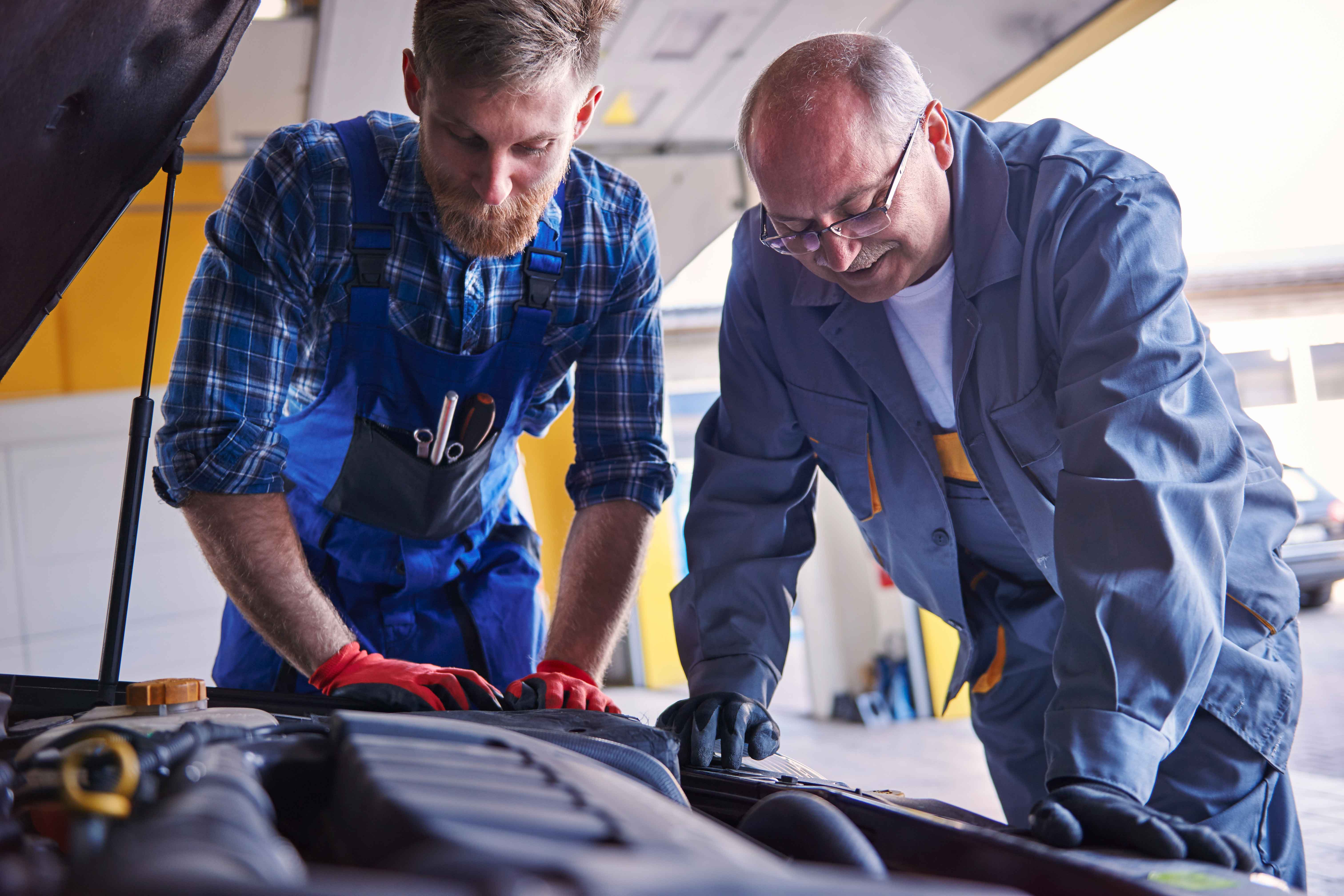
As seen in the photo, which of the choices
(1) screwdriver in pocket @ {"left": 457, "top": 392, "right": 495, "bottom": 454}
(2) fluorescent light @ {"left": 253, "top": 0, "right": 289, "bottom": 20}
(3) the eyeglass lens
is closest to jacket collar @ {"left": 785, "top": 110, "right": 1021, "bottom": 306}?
(3) the eyeglass lens

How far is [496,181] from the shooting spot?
132cm

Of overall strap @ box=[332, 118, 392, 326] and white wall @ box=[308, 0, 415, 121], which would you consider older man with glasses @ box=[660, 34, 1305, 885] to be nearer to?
overall strap @ box=[332, 118, 392, 326]

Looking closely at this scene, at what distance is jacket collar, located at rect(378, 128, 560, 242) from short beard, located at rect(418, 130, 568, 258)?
0.4 inches

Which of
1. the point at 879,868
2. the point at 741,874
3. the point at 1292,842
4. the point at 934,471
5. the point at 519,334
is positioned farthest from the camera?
the point at 519,334

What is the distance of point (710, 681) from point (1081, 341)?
0.61m

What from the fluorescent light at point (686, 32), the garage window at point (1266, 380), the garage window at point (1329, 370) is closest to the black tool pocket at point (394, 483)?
the fluorescent light at point (686, 32)


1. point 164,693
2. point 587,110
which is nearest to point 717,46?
point 587,110

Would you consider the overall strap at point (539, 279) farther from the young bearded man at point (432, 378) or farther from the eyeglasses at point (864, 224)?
the eyeglasses at point (864, 224)

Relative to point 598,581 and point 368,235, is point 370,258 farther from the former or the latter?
point 598,581

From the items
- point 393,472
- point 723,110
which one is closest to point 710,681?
point 393,472

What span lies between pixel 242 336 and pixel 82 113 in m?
0.37

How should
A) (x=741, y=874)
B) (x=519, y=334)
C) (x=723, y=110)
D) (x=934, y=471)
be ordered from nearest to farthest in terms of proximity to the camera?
(x=741, y=874) → (x=934, y=471) → (x=519, y=334) → (x=723, y=110)

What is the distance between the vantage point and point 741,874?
0.36 meters

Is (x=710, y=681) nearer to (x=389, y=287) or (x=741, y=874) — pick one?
(x=389, y=287)
